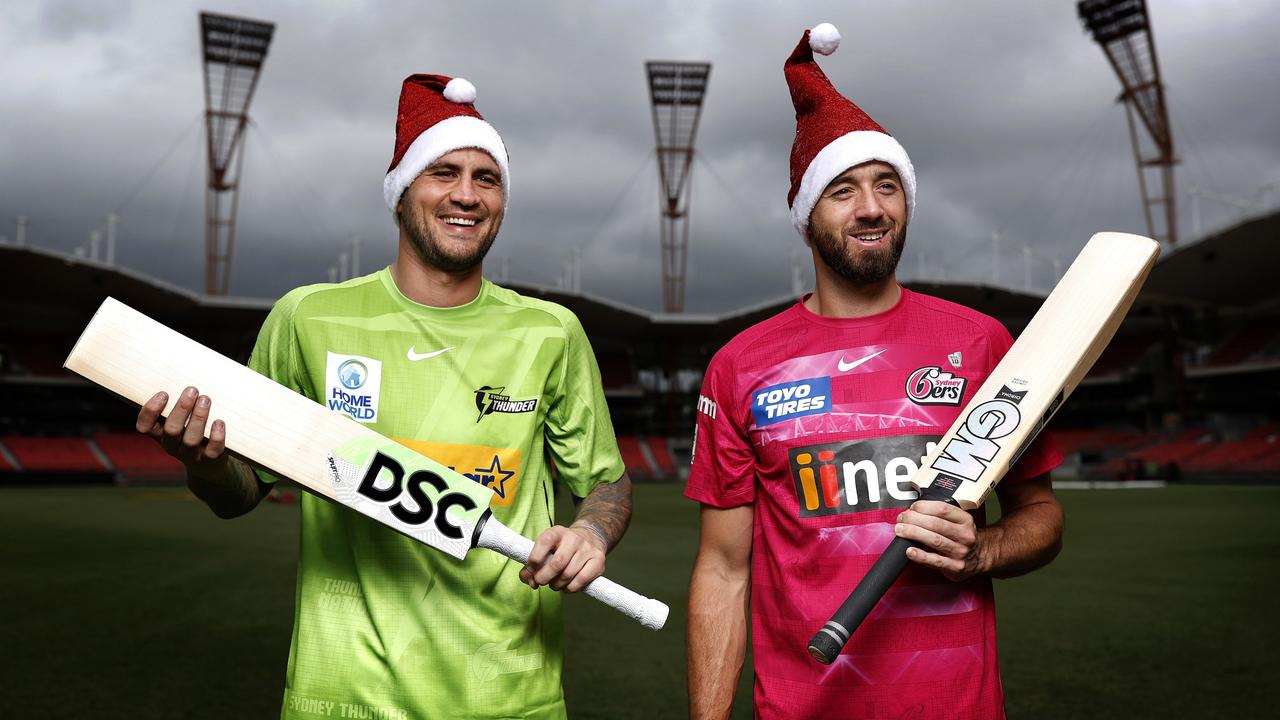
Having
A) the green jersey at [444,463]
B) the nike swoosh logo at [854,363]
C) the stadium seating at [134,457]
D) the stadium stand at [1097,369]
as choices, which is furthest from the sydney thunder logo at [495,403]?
the stadium seating at [134,457]

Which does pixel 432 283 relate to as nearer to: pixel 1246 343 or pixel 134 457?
pixel 134 457

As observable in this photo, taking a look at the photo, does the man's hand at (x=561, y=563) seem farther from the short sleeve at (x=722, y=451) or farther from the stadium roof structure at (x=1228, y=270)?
the stadium roof structure at (x=1228, y=270)

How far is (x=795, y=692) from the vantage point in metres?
1.72

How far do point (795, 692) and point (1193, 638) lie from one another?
14.1 ft

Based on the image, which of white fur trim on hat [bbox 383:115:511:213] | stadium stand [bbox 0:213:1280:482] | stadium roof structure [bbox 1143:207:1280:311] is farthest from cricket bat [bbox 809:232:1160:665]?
stadium roof structure [bbox 1143:207:1280:311]

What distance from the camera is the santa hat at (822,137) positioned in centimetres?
189

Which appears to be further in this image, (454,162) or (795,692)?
(454,162)

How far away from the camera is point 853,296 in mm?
1860

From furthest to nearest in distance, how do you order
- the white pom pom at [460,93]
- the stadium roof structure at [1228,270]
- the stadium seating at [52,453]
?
the stadium seating at [52,453]
the stadium roof structure at [1228,270]
the white pom pom at [460,93]

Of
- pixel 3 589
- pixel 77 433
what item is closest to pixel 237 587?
pixel 3 589

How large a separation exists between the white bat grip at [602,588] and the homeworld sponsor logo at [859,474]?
38cm

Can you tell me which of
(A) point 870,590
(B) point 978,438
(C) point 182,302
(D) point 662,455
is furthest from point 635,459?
(A) point 870,590

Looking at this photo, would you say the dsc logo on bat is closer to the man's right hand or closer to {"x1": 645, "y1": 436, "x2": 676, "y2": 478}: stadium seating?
the man's right hand

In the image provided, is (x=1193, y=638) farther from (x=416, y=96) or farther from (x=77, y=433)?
(x=77, y=433)
